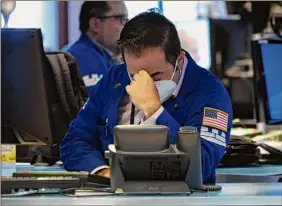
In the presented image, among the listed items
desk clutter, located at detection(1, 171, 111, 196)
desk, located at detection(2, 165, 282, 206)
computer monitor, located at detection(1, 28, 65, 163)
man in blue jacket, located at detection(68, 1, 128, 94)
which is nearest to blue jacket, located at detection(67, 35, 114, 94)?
man in blue jacket, located at detection(68, 1, 128, 94)

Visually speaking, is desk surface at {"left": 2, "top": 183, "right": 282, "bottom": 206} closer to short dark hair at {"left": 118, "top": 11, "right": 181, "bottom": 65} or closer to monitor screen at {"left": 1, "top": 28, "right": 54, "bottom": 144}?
short dark hair at {"left": 118, "top": 11, "right": 181, "bottom": 65}

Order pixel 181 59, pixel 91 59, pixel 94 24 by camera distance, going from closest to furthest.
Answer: pixel 181 59 → pixel 91 59 → pixel 94 24

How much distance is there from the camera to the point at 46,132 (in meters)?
2.39

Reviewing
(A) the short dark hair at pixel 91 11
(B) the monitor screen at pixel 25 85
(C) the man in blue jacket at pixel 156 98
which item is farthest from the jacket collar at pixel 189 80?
(A) the short dark hair at pixel 91 11

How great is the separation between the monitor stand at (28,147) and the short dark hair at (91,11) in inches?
70.1

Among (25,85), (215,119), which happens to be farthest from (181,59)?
(25,85)

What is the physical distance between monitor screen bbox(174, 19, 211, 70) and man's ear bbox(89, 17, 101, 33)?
1531 millimetres

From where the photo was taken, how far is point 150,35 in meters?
2.11

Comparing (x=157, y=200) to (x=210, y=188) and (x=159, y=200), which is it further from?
(x=210, y=188)

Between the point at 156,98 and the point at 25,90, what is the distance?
544mm

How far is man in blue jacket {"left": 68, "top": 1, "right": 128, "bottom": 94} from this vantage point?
14.4ft

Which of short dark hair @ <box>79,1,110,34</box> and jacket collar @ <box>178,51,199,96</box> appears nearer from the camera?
jacket collar @ <box>178,51,199,96</box>

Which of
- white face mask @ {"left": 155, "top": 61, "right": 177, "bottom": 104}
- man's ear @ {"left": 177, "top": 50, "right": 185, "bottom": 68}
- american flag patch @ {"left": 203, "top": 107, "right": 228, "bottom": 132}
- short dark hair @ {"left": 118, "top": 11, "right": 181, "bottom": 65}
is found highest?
short dark hair @ {"left": 118, "top": 11, "right": 181, "bottom": 65}

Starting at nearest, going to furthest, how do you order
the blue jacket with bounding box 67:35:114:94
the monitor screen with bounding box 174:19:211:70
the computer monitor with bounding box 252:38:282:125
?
the computer monitor with bounding box 252:38:282:125
the blue jacket with bounding box 67:35:114:94
the monitor screen with bounding box 174:19:211:70
